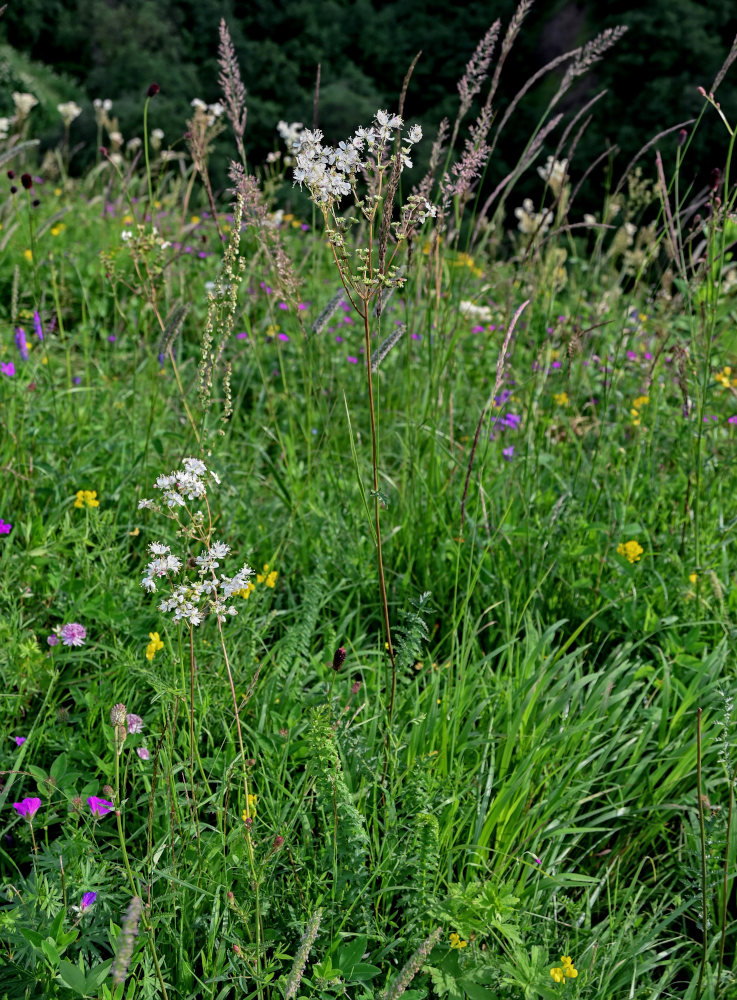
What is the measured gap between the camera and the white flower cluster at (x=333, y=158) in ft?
3.41

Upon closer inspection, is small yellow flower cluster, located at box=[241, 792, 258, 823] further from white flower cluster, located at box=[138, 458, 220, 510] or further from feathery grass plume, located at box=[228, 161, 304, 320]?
feathery grass plume, located at box=[228, 161, 304, 320]

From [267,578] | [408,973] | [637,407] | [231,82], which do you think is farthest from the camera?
[637,407]

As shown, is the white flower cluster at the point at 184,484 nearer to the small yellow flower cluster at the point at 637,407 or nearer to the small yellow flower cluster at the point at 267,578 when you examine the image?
the small yellow flower cluster at the point at 267,578

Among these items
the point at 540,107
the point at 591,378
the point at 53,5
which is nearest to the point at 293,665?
the point at 591,378

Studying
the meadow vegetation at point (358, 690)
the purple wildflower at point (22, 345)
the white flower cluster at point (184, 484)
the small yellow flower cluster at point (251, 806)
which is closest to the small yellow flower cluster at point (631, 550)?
the meadow vegetation at point (358, 690)

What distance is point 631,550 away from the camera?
1940 millimetres

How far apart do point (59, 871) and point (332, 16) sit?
2002cm

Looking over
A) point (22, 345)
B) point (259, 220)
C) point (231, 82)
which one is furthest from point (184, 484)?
point (22, 345)

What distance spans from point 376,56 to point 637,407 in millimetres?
17127

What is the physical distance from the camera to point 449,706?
160cm

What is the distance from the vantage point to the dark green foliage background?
12.4 meters

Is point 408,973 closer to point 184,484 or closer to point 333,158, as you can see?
point 184,484

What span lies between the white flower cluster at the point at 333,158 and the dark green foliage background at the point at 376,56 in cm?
1108

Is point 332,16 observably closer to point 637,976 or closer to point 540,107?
point 540,107
